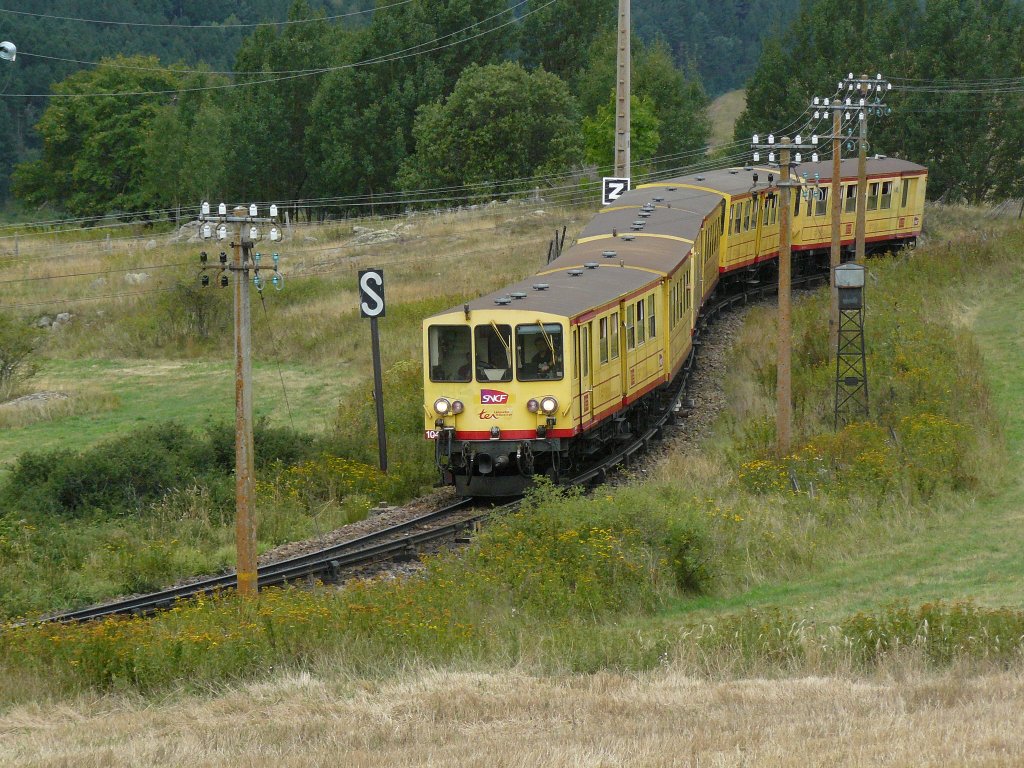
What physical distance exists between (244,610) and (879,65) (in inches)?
2007

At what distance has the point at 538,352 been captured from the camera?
59.5 ft

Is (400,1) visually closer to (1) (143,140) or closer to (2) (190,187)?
(2) (190,187)

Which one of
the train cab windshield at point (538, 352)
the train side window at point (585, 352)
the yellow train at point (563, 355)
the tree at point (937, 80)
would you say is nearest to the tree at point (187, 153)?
the tree at point (937, 80)

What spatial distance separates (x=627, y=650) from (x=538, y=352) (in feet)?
23.5

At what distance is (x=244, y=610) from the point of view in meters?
13.1

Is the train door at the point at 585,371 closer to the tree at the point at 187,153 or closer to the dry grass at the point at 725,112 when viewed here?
the tree at the point at 187,153

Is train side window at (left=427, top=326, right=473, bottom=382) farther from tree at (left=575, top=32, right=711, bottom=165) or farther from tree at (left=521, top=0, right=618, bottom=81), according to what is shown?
tree at (left=521, top=0, right=618, bottom=81)

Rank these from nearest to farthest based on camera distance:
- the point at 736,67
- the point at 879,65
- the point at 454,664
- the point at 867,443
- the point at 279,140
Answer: the point at 454,664 → the point at 867,443 → the point at 879,65 → the point at 279,140 → the point at 736,67

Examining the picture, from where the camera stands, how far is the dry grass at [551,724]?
870cm

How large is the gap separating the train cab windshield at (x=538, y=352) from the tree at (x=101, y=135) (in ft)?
218

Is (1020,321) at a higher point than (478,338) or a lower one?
lower

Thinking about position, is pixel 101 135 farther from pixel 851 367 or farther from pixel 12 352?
pixel 851 367

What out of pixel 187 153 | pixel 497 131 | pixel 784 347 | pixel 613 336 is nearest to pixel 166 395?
pixel 613 336

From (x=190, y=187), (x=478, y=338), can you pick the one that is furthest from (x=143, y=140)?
(x=478, y=338)
